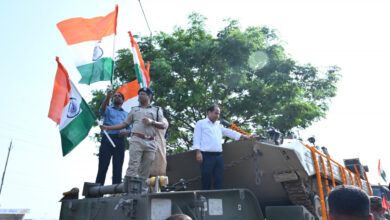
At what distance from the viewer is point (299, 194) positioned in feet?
17.0

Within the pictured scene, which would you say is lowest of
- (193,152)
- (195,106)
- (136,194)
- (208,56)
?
(136,194)

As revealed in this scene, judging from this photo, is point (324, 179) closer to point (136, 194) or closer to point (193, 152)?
point (193, 152)

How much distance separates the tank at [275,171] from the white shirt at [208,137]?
0.21 m

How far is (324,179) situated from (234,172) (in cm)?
185

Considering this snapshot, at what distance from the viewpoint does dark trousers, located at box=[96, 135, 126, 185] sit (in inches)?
224

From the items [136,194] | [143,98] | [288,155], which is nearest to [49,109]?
[143,98]

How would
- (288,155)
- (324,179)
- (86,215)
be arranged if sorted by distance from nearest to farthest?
(86,215)
(288,155)
(324,179)

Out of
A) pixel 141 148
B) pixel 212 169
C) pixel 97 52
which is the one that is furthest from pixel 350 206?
pixel 97 52

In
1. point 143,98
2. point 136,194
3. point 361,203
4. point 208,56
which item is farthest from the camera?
point 208,56

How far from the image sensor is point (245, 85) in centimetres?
1235

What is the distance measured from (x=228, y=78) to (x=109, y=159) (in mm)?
6993

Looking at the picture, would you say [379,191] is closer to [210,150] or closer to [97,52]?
[210,150]

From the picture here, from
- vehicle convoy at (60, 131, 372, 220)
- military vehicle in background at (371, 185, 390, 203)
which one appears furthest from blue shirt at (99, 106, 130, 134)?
military vehicle in background at (371, 185, 390, 203)

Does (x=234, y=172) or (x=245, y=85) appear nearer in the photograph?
(x=234, y=172)
